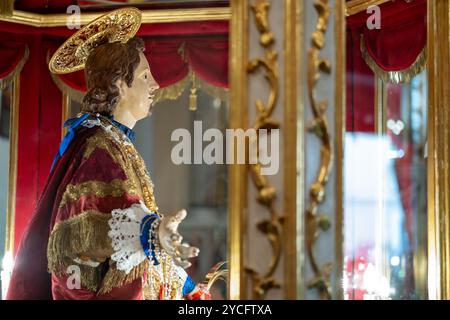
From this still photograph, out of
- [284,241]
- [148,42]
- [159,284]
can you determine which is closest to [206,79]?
[148,42]

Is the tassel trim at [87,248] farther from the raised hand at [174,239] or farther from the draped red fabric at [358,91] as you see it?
the draped red fabric at [358,91]

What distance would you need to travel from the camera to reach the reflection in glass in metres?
2.12

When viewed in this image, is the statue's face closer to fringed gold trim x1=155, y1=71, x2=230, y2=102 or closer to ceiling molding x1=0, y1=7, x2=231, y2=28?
fringed gold trim x1=155, y1=71, x2=230, y2=102

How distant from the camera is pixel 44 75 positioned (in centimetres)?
240

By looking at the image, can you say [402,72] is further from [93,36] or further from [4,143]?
[4,143]

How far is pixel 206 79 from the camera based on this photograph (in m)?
2.16

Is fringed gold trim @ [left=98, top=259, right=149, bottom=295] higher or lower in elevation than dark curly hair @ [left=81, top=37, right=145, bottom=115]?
lower

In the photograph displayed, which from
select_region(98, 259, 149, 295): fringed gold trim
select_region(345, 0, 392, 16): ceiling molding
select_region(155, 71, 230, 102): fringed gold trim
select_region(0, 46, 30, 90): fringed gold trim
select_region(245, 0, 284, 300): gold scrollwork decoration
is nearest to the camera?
select_region(245, 0, 284, 300): gold scrollwork decoration

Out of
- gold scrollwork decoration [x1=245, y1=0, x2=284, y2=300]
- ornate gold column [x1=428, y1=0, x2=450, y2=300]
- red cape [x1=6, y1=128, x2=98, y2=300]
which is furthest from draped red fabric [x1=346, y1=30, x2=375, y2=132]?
red cape [x1=6, y1=128, x2=98, y2=300]

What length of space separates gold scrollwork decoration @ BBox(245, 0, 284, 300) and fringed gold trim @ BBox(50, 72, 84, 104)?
2.61ft

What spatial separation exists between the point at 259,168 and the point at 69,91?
872 millimetres

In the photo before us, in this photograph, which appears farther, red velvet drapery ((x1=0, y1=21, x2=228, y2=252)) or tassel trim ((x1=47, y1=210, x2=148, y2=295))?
red velvet drapery ((x1=0, y1=21, x2=228, y2=252))

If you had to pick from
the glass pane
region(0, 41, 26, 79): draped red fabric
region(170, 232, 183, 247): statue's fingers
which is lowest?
region(170, 232, 183, 247): statue's fingers
